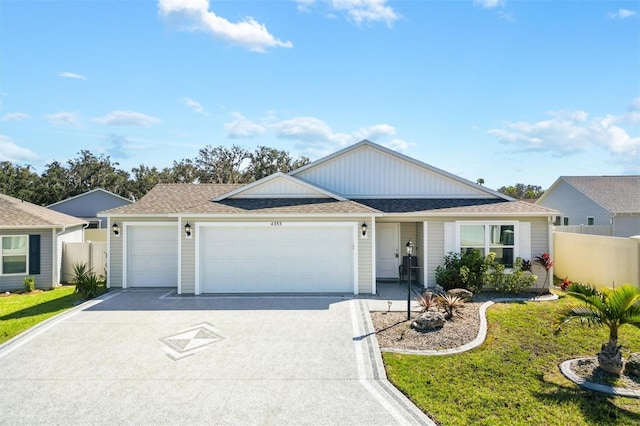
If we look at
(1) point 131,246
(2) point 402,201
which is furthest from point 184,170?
(2) point 402,201

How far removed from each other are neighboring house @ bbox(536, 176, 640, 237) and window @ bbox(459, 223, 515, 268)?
46.8 feet

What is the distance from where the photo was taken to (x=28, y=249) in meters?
13.1

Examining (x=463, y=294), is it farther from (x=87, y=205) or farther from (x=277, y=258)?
(x=87, y=205)

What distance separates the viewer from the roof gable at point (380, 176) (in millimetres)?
13947

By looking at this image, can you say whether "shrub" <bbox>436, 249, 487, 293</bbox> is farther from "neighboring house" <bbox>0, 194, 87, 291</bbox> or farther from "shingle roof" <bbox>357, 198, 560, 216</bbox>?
"neighboring house" <bbox>0, 194, 87, 291</bbox>

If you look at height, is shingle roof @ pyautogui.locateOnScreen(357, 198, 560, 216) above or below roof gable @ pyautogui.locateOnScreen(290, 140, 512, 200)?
below

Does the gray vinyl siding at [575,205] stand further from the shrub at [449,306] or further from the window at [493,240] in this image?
the shrub at [449,306]

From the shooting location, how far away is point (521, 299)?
10.8m

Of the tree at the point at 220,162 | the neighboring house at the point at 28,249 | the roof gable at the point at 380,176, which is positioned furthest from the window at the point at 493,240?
the tree at the point at 220,162

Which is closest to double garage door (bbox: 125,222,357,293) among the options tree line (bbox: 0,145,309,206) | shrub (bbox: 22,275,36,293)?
shrub (bbox: 22,275,36,293)

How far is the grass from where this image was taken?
189 inches

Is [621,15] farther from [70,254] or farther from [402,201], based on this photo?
[70,254]

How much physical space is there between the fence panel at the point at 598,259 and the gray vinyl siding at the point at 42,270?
66.7 ft

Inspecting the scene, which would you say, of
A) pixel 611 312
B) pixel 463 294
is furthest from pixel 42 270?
pixel 611 312
